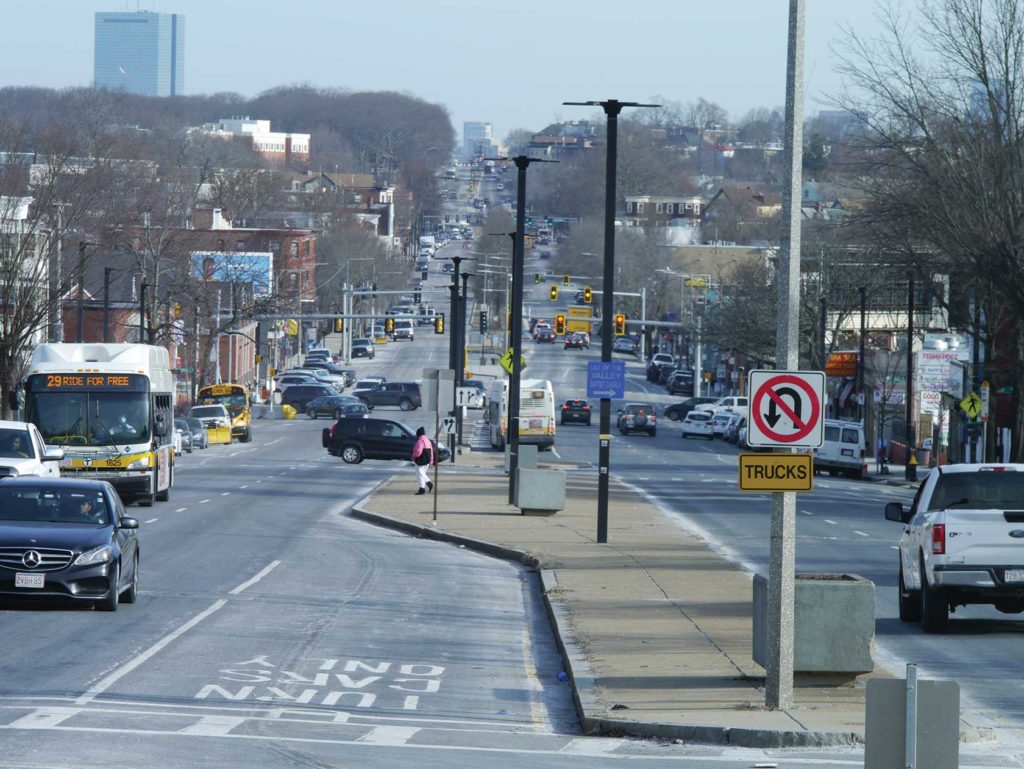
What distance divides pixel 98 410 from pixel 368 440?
24.5 m

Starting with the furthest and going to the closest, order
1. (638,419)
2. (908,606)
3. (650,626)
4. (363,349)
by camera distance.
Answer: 1. (363,349)
2. (638,419)
3. (908,606)
4. (650,626)

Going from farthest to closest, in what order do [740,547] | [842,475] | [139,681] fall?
[842,475] < [740,547] < [139,681]

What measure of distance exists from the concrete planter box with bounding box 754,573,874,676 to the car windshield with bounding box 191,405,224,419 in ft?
199

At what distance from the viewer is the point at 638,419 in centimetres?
8462

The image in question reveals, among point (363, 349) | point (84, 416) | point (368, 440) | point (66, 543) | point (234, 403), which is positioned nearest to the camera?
point (66, 543)

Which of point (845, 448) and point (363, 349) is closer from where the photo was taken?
point (845, 448)

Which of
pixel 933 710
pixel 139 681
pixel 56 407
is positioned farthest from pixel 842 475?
pixel 933 710

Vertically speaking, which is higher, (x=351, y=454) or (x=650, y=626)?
(x=650, y=626)

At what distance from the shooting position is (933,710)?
6863 mm

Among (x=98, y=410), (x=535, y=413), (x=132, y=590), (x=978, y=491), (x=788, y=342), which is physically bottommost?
(x=535, y=413)

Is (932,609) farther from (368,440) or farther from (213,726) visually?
(368,440)

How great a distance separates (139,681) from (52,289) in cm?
4373

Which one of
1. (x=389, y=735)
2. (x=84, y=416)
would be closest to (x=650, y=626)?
(x=389, y=735)

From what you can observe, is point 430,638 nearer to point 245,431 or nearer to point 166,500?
point 166,500
